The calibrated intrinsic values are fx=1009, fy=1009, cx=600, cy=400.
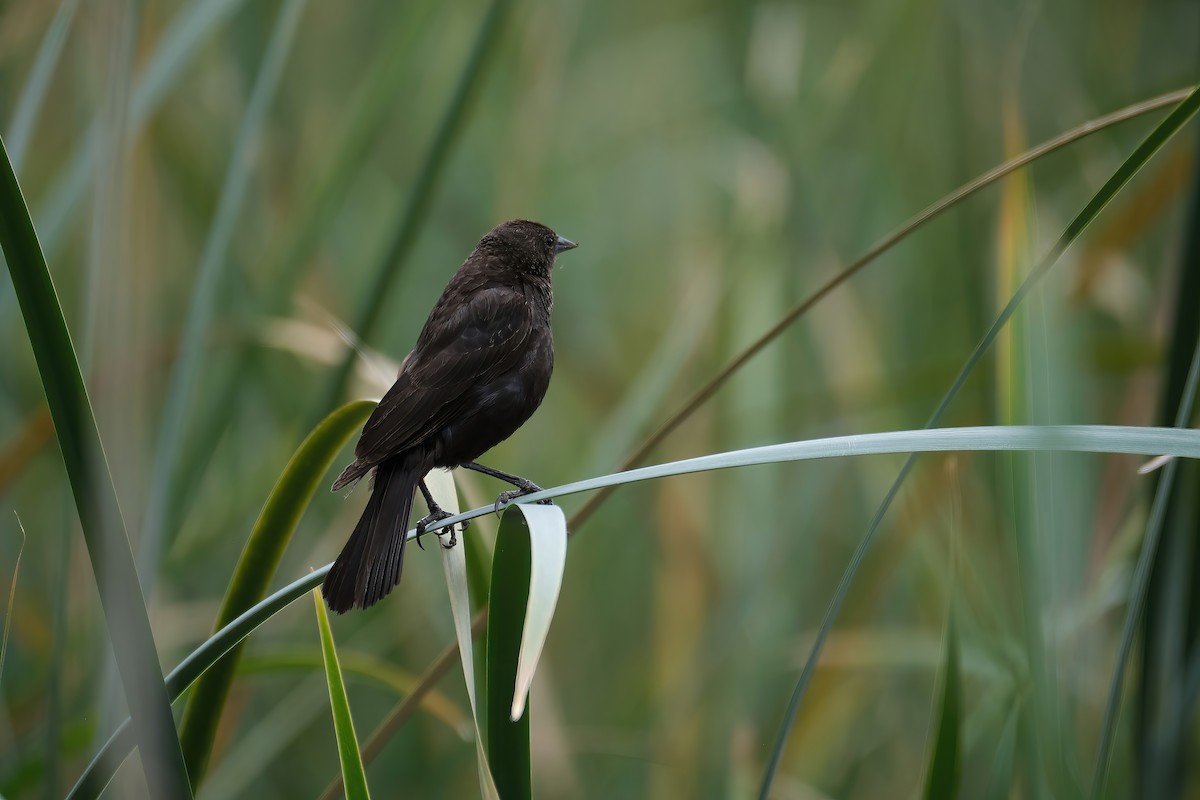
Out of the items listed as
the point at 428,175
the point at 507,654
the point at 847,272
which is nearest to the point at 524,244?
the point at 428,175

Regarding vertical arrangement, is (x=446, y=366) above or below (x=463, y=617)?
above

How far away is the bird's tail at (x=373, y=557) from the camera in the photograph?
1438 millimetres

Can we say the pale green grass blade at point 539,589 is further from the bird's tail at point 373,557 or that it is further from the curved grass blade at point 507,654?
the bird's tail at point 373,557

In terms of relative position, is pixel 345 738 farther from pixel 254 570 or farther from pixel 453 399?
pixel 453 399

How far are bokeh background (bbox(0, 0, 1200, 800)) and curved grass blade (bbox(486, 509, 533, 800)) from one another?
657 millimetres

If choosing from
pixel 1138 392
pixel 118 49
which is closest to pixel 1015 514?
pixel 118 49

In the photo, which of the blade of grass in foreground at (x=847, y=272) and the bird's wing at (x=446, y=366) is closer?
the blade of grass in foreground at (x=847, y=272)

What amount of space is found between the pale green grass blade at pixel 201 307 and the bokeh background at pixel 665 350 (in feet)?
0.04

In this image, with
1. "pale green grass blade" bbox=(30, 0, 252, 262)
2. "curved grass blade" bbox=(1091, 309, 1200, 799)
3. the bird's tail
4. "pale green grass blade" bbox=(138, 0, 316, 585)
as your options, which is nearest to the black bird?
the bird's tail

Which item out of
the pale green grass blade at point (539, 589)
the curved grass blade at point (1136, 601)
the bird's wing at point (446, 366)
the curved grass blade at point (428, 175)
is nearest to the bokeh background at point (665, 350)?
the curved grass blade at point (428, 175)

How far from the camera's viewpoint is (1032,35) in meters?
3.16

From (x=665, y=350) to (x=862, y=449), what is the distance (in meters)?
1.82

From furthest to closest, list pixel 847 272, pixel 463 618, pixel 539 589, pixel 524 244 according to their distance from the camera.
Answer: pixel 524 244 → pixel 847 272 → pixel 463 618 → pixel 539 589

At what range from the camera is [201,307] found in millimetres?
1707
